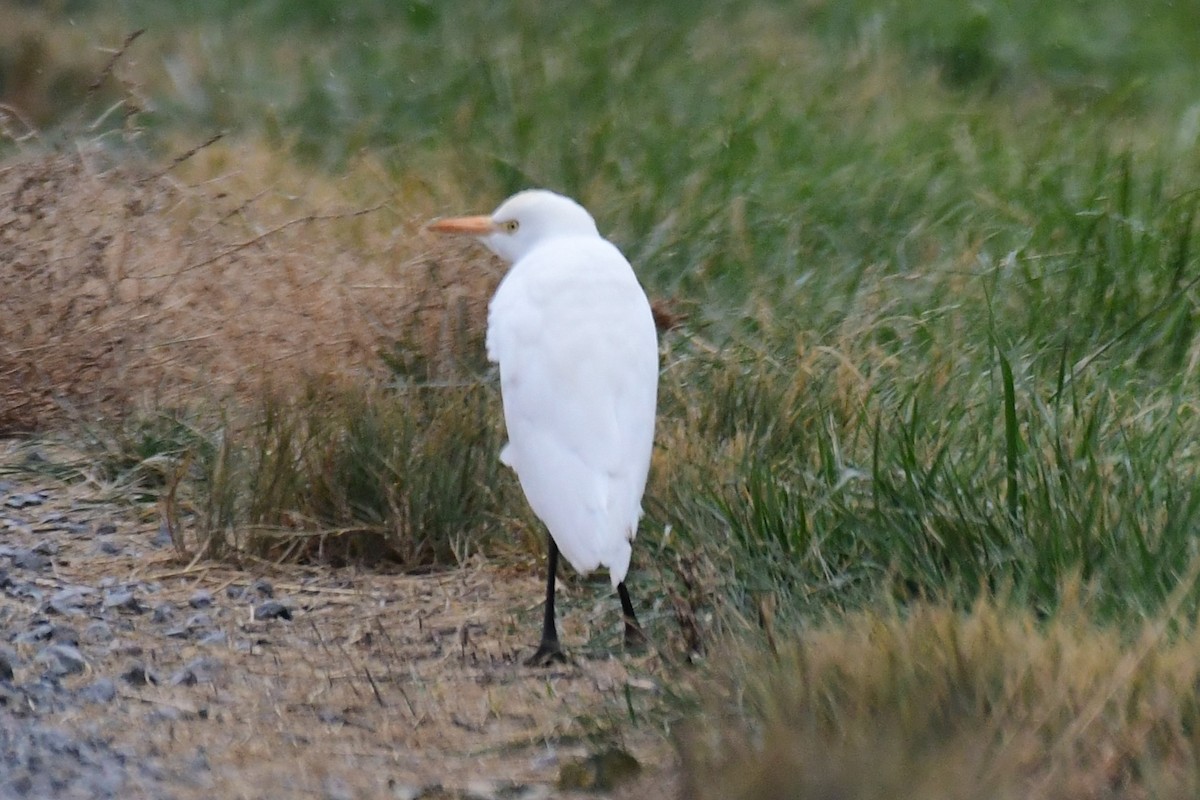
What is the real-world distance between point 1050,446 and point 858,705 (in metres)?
1.05

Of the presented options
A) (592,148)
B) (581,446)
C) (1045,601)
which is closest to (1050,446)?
(1045,601)

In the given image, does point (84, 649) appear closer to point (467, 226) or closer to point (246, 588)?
point (246, 588)

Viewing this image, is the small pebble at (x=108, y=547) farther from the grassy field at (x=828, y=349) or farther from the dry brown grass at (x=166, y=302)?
the dry brown grass at (x=166, y=302)

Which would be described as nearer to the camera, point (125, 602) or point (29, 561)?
point (125, 602)

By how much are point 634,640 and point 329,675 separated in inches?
21.7

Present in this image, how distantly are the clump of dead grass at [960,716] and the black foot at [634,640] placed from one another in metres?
0.62

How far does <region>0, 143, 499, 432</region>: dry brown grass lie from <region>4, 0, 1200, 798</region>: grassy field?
115mm

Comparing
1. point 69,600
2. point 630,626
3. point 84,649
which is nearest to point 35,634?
point 84,649

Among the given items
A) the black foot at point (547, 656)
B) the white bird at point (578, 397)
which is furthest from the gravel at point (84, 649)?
the white bird at point (578, 397)

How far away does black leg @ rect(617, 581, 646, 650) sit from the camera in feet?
10.1

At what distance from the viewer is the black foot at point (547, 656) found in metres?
3.08

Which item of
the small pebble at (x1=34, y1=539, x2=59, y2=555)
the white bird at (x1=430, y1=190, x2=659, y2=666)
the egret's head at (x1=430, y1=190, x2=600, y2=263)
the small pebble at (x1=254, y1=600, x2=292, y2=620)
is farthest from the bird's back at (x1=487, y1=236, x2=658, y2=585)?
the small pebble at (x1=34, y1=539, x2=59, y2=555)

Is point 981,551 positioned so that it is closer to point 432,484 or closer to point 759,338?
point 432,484

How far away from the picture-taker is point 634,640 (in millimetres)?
3143
